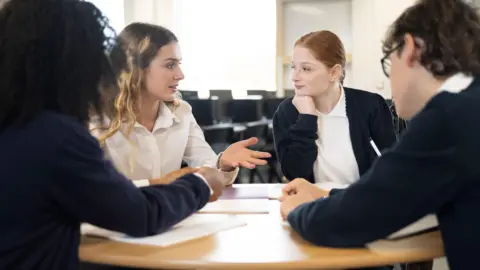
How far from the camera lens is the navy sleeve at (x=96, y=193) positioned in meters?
1.08

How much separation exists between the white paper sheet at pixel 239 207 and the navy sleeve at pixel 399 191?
467 mm

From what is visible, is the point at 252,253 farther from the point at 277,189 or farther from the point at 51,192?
the point at 277,189

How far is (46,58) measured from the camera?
44.8 inches

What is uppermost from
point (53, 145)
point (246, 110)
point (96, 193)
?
point (53, 145)

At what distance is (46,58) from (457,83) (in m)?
0.88

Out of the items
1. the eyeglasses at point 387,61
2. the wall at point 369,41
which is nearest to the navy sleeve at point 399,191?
the eyeglasses at point 387,61

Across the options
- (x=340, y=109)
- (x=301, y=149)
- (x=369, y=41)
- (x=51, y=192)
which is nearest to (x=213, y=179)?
(x=51, y=192)

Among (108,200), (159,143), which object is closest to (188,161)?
(159,143)

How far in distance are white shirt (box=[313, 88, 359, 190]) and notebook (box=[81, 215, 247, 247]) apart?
692 mm

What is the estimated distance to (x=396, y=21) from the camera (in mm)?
1205

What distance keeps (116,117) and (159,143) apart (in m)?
0.29

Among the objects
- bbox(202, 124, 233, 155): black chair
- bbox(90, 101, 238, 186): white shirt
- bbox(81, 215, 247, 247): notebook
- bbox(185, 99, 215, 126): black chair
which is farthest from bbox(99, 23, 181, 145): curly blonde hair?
bbox(185, 99, 215, 126): black chair

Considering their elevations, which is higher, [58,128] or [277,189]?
[58,128]

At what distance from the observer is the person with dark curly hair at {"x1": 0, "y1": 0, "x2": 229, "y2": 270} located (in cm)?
108
